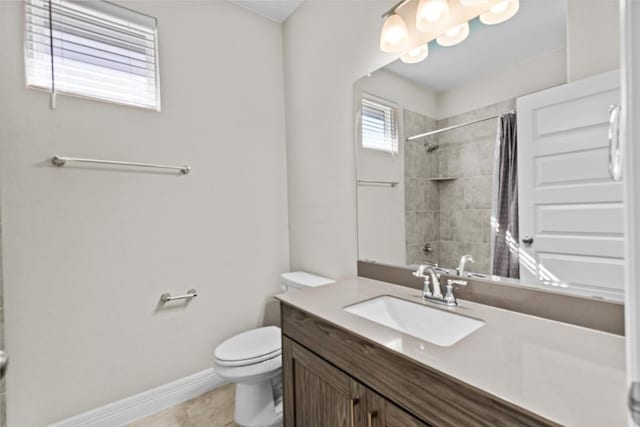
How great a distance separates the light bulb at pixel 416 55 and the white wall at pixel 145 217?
1130mm

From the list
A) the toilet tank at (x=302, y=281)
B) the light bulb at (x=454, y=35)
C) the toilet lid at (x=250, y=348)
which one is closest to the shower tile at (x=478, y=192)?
the light bulb at (x=454, y=35)

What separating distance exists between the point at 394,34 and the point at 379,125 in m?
0.43

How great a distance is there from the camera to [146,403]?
1.67 metres

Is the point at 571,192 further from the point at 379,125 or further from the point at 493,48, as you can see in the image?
the point at 379,125

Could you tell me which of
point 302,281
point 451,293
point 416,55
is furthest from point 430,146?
point 302,281

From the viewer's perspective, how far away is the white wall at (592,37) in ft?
2.77

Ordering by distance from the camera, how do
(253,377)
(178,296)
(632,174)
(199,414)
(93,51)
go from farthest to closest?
1. (178,296)
2. (199,414)
3. (93,51)
4. (253,377)
5. (632,174)

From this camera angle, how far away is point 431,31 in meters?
1.26

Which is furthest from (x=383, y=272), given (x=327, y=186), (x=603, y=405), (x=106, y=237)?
(x=106, y=237)

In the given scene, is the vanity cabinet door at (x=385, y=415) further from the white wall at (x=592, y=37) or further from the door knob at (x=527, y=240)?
the white wall at (x=592, y=37)

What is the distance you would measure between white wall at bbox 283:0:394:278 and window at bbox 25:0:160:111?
3.07 ft

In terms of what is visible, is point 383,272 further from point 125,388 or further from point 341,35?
point 125,388

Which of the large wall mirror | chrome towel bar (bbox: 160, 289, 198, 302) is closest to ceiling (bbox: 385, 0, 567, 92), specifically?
the large wall mirror

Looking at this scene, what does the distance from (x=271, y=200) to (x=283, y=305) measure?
1095mm
